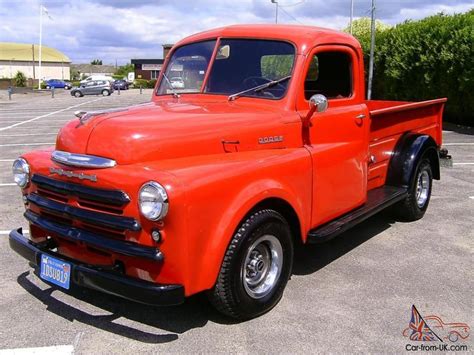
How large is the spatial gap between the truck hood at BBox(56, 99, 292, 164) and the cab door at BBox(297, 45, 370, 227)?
467mm

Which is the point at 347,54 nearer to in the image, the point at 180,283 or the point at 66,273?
the point at 180,283

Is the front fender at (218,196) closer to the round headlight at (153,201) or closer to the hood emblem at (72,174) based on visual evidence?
the round headlight at (153,201)

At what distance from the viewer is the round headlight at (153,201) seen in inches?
112

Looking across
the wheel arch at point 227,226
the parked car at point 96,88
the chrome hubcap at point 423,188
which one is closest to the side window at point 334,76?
the wheel arch at point 227,226

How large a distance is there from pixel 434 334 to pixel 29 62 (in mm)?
99716

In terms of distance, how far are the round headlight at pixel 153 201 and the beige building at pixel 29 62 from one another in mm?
89615

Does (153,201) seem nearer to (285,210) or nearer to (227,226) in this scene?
(227,226)

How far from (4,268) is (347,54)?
145 inches

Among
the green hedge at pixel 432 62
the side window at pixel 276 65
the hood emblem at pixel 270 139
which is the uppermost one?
the green hedge at pixel 432 62

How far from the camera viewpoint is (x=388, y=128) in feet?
18.2

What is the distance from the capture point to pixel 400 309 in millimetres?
3727

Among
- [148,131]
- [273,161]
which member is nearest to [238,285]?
[273,161]

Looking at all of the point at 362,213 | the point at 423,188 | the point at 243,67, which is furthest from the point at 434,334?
the point at 423,188

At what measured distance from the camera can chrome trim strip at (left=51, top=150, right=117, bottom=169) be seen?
316 centimetres
